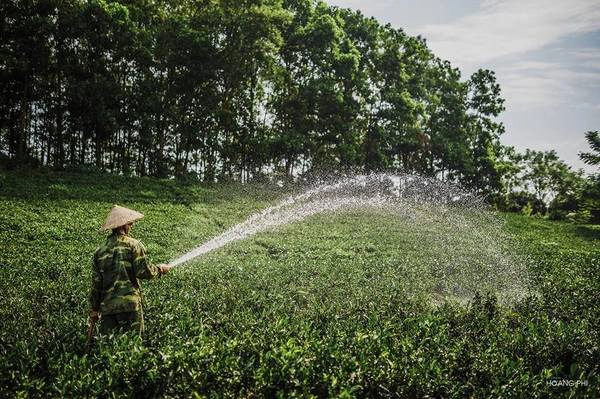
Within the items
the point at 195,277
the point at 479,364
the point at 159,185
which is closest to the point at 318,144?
the point at 159,185

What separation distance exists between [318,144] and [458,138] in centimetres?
1584

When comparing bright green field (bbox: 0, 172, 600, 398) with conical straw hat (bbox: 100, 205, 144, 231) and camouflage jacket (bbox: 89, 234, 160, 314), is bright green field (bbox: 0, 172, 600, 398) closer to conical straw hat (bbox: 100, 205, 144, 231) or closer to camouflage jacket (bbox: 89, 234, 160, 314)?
camouflage jacket (bbox: 89, 234, 160, 314)

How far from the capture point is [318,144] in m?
37.1

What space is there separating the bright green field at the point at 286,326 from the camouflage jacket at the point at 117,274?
0.47 m

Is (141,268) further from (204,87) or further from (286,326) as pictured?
(204,87)

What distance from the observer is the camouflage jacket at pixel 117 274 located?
18.4 feet

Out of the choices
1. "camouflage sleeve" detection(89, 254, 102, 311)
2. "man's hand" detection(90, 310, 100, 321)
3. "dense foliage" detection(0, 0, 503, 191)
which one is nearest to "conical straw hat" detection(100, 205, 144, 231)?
"camouflage sleeve" detection(89, 254, 102, 311)

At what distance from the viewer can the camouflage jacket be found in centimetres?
561

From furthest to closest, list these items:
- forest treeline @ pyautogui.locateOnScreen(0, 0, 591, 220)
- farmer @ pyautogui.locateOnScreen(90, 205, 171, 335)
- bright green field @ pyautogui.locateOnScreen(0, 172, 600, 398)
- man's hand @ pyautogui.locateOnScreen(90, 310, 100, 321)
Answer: forest treeline @ pyautogui.locateOnScreen(0, 0, 591, 220), farmer @ pyautogui.locateOnScreen(90, 205, 171, 335), man's hand @ pyautogui.locateOnScreen(90, 310, 100, 321), bright green field @ pyautogui.locateOnScreen(0, 172, 600, 398)

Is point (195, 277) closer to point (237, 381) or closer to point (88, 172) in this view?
point (237, 381)

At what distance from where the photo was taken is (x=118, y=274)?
5633mm

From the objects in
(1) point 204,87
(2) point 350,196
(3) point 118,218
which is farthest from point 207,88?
(3) point 118,218

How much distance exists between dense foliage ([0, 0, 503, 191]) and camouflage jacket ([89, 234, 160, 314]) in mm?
27574

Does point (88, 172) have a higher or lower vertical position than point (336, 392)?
higher
